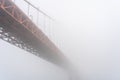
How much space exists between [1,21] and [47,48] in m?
7.64

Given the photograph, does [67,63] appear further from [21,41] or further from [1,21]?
[1,21]

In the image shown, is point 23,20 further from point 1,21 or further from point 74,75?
point 74,75

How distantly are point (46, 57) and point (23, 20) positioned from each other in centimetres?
1203

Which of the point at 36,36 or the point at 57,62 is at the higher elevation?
the point at 36,36

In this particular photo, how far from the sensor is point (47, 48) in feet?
83.3

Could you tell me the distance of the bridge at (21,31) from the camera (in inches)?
668

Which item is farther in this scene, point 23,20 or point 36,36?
point 36,36

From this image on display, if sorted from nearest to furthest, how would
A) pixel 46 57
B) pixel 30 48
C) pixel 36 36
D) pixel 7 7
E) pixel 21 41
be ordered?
pixel 7 7 < pixel 36 36 < pixel 21 41 < pixel 30 48 < pixel 46 57

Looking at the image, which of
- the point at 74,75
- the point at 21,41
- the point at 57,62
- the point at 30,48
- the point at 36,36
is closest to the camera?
the point at 36,36

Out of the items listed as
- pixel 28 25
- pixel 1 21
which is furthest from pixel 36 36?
pixel 1 21

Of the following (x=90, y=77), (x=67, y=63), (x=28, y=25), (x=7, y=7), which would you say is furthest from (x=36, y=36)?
(x=90, y=77)

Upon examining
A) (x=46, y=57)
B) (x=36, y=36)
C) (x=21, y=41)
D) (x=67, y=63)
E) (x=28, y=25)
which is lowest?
(x=67, y=63)

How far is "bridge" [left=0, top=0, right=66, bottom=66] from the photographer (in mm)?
16978

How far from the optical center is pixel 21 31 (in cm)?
1998
